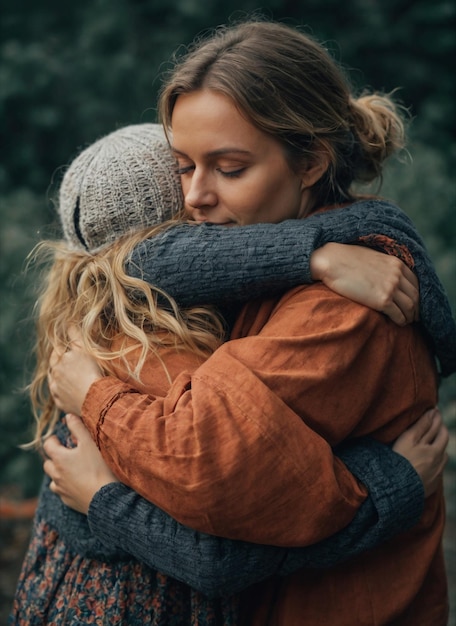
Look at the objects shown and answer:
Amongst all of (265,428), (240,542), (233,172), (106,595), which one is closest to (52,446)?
(106,595)

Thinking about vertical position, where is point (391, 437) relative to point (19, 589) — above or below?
above

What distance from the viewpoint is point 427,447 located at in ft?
6.23

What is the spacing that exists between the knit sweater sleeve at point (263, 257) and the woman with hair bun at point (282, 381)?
22 millimetres

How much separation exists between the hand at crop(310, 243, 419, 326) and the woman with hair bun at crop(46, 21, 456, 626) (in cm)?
3

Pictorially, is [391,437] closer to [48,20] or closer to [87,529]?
[87,529]

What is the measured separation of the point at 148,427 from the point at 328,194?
34.3 inches

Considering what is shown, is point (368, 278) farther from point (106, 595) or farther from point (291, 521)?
point (106, 595)

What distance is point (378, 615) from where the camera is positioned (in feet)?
6.09

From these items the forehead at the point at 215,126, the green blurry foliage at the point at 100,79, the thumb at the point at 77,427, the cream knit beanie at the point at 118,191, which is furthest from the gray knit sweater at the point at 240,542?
the green blurry foliage at the point at 100,79

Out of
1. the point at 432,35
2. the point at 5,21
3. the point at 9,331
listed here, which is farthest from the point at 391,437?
the point at 432,35

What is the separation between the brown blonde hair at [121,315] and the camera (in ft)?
6.07

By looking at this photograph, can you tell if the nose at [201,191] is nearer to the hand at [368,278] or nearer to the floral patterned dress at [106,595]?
the hand at [368,278]

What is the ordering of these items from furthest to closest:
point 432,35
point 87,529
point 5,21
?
point 432,35
point 5,21
point 87,529

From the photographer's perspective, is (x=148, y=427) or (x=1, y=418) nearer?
(x=148, y=427)
